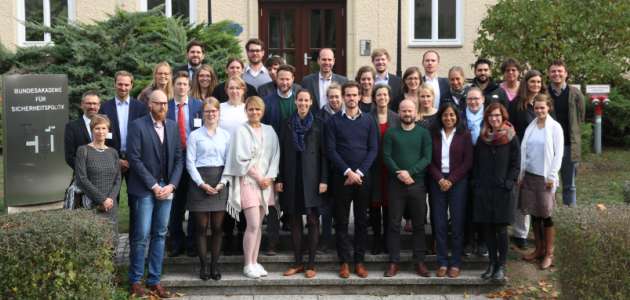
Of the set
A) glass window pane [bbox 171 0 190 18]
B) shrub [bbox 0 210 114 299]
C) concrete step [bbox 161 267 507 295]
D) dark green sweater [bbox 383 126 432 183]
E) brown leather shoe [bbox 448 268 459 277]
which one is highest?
glass window pane [bbox 171 0 190 18]

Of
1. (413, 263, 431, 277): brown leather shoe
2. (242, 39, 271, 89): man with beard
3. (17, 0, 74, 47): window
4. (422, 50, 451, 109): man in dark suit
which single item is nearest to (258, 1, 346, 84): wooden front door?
(17, 0, 74, 47): window

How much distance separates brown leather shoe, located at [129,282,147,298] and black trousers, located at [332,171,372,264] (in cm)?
197

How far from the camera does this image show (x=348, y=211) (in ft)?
20.3

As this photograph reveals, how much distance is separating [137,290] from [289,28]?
10.0 meters

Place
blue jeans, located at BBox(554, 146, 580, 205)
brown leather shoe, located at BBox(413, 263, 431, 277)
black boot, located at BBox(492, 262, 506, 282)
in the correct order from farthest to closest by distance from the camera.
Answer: blue jeans, located at BBox(554, 146, 580, 205) < brown leather shoe, located at BBox(413, 263, 431, 277) < black boot, located at BBox(492, 262, 506, 282)

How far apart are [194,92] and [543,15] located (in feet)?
24.5

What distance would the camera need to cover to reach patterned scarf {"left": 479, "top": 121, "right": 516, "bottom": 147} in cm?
595

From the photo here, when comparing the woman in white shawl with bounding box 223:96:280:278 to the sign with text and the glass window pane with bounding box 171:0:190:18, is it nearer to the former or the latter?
the sign with text

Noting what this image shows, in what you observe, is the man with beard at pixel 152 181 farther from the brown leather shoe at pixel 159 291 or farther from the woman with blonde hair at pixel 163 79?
the woman with blonde hair at pixel 163 79

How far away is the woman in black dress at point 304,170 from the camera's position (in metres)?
6.09

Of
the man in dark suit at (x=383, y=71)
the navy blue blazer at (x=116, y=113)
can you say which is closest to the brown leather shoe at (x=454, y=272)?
the man in dark suit at (x=383, y=71)

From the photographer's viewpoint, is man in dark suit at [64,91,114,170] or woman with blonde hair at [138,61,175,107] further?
woman with blonde hair at [138,61,175,107]

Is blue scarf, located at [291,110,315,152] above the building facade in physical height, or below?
below

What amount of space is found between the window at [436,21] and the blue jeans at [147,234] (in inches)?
408
